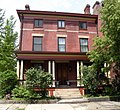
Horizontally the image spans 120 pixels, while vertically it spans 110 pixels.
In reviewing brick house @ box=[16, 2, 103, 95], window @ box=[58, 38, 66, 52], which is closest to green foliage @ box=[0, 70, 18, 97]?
brick house @ box=[16, 2, 103, 95]

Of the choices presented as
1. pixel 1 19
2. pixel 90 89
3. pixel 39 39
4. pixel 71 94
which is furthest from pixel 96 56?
pixel 1 19

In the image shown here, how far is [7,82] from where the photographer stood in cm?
1919

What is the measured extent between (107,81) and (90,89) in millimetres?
2067

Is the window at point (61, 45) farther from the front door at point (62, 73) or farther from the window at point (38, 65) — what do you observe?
the window at point (38, 65)

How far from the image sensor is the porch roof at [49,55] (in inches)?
832

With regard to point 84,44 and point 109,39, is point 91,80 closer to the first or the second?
point 109,39

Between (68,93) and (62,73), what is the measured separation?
485cm

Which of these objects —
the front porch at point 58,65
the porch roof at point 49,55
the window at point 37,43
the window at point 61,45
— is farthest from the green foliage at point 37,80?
the window at point 61,45

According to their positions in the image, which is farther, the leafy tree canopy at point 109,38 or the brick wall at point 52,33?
the brick wall at point 52,33

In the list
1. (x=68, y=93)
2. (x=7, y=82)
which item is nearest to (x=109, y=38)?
(x=68, y=93)

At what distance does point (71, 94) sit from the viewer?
19406 mm

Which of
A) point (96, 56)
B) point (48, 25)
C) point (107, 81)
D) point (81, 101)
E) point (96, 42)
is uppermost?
point (48, 25)

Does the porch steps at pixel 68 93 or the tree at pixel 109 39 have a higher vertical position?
the tree at pixel 109 39

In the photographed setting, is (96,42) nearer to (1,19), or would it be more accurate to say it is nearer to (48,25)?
(48,25)
